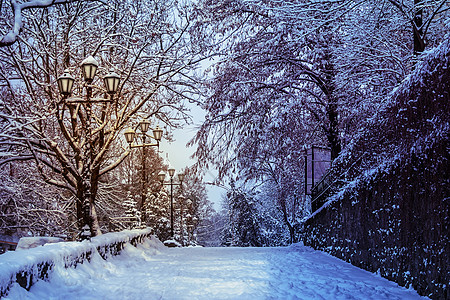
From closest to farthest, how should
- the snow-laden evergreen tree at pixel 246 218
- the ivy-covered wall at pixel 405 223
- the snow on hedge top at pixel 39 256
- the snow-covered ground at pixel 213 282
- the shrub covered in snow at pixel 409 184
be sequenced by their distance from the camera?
the snow on hedge top at pixel 39 256
the shrub covered in snow at pixel 409 184
the ivy-covered wall at pixel 405 223
the snow-covered ground at pixel 213 282
the snow-laden evergreen tree at pixel 246 218

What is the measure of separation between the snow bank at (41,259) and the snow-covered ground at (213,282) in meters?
0.14

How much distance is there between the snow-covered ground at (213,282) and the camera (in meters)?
6.87

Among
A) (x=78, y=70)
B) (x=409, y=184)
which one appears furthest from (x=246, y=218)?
(x=409, y=184)

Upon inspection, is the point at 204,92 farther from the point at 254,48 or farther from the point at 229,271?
the point at 229,271

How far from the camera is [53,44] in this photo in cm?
1559

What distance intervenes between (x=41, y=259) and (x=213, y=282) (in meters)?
2.96

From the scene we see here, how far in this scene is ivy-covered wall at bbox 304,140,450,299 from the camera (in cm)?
609

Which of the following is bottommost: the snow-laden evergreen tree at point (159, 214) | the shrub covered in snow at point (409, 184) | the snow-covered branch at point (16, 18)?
the snow-laden evergreen tree at point (159, 214)

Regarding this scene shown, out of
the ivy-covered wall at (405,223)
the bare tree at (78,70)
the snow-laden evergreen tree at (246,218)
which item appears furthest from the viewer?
the snow-laden evergreen tree at (246,218)

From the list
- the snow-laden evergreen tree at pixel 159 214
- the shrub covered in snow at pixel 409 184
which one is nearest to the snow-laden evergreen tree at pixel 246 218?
the snow-laden evergreen tree at pixel 159 214

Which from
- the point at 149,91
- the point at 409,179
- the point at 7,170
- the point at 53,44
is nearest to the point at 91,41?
the point at 53,44

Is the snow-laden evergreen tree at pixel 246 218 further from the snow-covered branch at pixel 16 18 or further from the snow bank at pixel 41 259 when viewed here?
the snow-covered branch at pixel 16 18

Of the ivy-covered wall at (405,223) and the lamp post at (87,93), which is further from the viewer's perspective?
the lamp post at (87,93)

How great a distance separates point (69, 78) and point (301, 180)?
14.4 metres
